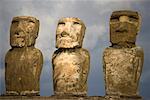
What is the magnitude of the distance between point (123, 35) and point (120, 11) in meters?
0.71

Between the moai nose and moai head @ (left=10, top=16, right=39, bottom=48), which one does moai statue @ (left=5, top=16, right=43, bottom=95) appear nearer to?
moai head @ (left=10, top=16, right=39, bottom=48)

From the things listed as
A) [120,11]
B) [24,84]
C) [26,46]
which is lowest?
[24,84]

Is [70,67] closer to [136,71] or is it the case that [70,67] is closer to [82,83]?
[82,83]

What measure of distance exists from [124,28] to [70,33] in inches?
59.4

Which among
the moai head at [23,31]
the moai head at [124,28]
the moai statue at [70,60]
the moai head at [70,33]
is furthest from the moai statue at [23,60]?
the moai head at [124,28]

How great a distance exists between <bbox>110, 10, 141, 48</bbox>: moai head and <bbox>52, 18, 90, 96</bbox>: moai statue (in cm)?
89

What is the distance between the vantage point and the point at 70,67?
14.2 metres

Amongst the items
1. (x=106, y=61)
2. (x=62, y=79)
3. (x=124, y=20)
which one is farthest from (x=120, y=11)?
(x=62, y=79)

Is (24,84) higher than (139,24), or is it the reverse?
(139,24)

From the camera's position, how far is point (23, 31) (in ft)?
48.5

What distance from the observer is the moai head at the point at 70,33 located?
14.4m

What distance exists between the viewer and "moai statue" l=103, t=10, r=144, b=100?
13906 mm

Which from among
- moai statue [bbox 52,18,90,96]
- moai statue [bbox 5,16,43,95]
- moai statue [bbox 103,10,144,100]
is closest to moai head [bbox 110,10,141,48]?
moai statue [bbox 103,10,144,100]

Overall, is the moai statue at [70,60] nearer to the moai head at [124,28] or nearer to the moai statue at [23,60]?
the moai statue at [23,60]
